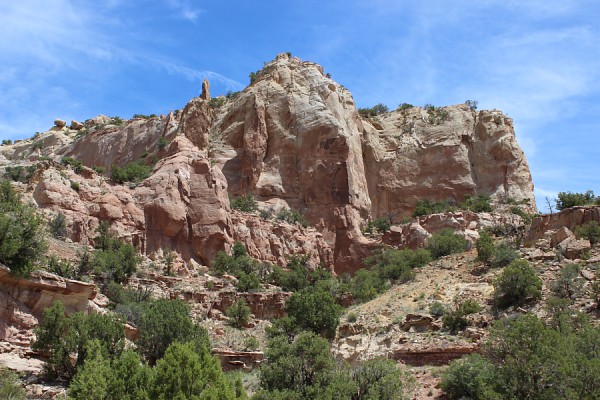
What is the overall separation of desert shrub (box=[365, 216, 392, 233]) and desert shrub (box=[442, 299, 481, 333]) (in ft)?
106

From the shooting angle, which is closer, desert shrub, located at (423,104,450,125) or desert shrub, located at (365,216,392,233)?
desert shrub, located at (365,216,392,233)

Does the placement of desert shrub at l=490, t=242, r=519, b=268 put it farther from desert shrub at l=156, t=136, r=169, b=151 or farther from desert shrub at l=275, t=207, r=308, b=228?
desert shrub at l=156, t=136, r=169, b=151

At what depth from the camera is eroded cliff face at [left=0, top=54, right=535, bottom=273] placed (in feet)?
166

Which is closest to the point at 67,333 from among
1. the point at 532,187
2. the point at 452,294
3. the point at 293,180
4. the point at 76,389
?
the point at 76,389

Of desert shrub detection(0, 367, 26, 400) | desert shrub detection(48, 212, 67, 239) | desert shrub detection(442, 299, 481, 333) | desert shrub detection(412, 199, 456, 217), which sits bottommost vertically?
desert shrub detection(0, 367, 26, 400)

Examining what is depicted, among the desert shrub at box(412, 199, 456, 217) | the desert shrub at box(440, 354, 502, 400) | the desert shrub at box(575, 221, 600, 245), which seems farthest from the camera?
the desert shrub at box(412, 199, 456, 217)

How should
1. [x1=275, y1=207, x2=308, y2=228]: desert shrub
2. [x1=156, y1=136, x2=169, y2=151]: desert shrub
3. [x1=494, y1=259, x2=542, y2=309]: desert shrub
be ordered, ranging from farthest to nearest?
Answer: [x1=156, y1=136, x2=169, y2=151]: desert shrub < [x1=275, y1=207, x2=308, y2=228]: desert shrub < [x1=494, y1=259, x2=542, y2=309]: desert shrub

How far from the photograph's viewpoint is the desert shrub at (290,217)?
61475 mm

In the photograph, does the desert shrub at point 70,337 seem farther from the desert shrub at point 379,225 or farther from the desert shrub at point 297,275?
the desert shrub at point 379,225

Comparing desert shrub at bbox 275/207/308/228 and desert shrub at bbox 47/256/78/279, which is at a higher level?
desert shrub at bbox 275/207/308/228

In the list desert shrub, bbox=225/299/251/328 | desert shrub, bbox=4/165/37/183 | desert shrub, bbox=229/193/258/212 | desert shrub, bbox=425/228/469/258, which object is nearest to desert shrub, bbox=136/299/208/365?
desert shrub, bbox=225/299/251/328

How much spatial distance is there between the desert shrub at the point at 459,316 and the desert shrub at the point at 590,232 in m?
8.01

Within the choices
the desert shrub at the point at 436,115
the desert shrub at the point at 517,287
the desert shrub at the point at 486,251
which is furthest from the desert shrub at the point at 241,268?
the desert shrub at the point at 436,115

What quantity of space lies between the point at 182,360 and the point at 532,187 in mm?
55510
